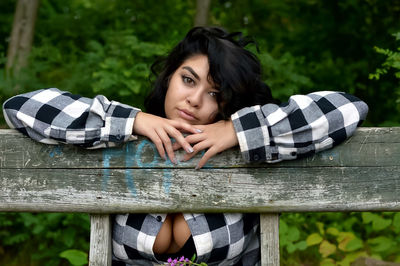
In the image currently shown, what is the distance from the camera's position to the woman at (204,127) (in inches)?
71.0

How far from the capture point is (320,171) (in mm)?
1883

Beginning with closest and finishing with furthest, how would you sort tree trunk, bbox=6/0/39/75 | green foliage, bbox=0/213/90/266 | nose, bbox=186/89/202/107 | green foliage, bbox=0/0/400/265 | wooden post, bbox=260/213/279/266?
wooden post, bbox=260/213/279/266 → nose, bbox=186/89/202/107 → green foliage, bbox=0/0/400/265 → green foliage, bbox=0/213/90/266 → tree trunk, bbox=6/0/39/75

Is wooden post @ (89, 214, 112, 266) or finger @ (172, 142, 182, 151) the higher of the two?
finger @ (172, 142, 182, 151)

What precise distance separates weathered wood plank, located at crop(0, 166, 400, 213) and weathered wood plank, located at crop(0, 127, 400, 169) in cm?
2

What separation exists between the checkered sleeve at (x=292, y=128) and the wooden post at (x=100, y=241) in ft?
2.11

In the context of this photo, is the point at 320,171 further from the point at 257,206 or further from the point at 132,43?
the point at 132,43

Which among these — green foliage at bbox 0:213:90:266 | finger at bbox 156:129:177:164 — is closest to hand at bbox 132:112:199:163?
finger at bbox 156:129:177:164

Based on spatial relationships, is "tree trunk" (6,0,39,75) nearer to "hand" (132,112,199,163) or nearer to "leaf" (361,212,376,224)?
"hand" (132,112,199,163)

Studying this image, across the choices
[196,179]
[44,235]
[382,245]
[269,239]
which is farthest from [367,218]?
[44,235]

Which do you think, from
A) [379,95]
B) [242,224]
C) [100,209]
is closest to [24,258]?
[100,209]

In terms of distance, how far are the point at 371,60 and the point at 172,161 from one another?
296 cm

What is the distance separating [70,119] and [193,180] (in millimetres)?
533

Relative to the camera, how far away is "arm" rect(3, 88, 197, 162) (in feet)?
5.89

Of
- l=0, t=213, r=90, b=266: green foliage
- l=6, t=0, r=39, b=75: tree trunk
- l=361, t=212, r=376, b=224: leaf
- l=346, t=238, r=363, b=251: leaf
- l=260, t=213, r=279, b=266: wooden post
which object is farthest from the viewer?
l=6, t=0, r=39, b=75: tree trunk
